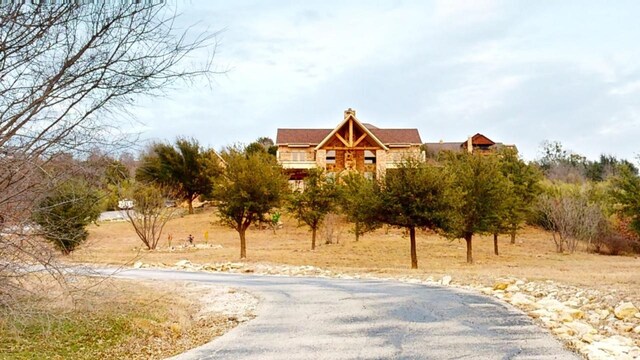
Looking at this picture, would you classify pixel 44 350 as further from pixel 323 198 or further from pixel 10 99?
pixel 323 198

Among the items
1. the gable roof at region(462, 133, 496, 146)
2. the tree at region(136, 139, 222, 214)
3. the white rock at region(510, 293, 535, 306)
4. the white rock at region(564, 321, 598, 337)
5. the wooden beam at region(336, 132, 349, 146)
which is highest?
the gable roof at region(462, 133, 496, 146)

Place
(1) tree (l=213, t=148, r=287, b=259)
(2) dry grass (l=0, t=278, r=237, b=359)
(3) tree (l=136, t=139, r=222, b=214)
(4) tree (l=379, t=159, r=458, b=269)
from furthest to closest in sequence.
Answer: (3) tree (l=136, t=139, r=222, b=214) → (1) tree (l=213, t=148, r=287, b=259) → (4) tree (l=379, t=159, r=458, b=269) → (2) dry grass (l=0, t=278, r=237, b=359)

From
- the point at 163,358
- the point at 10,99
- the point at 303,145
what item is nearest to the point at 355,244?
the point at 303,145

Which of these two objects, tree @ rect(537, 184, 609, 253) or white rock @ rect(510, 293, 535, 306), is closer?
white rock @ rect(510, 293, 535, 306)

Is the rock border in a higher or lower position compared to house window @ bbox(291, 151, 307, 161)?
lower

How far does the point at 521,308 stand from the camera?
11.6 metres

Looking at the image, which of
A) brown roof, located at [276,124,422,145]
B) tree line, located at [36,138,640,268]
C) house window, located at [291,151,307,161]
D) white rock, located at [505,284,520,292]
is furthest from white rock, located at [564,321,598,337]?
A: brown roof, located at [276,124,422,145]

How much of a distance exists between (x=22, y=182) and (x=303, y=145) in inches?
1870

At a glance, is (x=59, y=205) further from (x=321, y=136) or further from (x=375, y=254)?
(x=321, y=136)

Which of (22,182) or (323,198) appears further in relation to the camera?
(323,198)

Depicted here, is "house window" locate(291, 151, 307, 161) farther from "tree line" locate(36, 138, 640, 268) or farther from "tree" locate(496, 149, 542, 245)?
"tree" locate(496, 149, 542, 245)

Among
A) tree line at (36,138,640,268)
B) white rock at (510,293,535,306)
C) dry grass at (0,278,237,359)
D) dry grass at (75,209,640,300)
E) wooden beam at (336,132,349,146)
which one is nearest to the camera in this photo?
dry grass at (0,278,237,359)

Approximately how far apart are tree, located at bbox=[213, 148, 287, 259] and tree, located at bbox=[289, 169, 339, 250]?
3.00m

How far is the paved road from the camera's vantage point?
8273 mm
